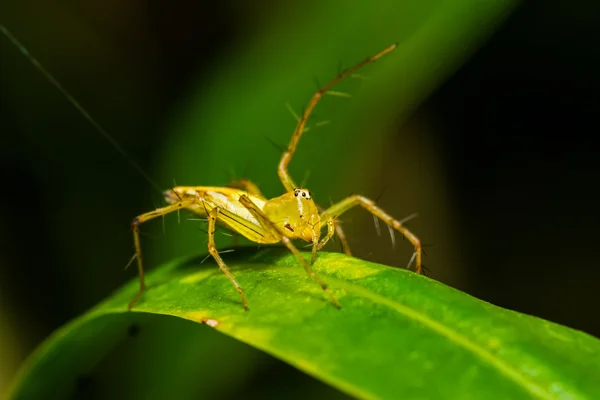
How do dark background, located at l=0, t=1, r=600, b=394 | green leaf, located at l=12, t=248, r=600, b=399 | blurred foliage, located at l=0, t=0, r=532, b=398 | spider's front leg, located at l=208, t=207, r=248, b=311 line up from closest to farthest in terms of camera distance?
green leaf, located at l=12, t=248, r=600, b=399, spider's front leg, located at l=208, t=207, r=248, b=311, blurred foliage, located at l=0, t=0, r=532, b=398, dark background, located at l=0, t=1, r=600, b=394

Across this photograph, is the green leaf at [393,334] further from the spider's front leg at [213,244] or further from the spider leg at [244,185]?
the spider leg at [244,185]

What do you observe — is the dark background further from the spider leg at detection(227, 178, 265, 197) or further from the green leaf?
the green leaf

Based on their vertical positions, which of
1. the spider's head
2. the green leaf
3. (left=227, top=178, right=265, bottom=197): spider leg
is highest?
(left=227, top=178, right=265, bottom=197): spider leg

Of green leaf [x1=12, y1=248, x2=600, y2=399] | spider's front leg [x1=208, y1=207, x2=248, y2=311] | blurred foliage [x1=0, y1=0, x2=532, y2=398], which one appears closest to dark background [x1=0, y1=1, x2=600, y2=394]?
blurred foliage [x1=0, y1=0, x2=532, y2=398]

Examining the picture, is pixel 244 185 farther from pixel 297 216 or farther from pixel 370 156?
pixel 370 156

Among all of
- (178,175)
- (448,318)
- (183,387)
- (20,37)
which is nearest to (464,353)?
(448,318)

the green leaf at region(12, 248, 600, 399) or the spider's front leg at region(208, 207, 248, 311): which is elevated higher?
the spider's front leg at region(208, 207, 248, 311)

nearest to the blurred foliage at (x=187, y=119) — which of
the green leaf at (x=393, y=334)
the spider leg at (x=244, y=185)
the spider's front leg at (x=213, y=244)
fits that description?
the spider leg at (x=244, y=185)
